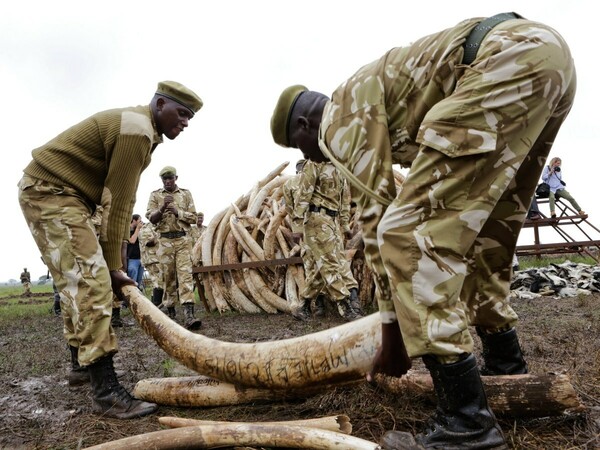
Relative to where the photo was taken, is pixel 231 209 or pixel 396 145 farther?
pixel 231 209

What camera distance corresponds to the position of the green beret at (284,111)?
2250 millimetres

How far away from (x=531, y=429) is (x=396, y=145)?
1.28m

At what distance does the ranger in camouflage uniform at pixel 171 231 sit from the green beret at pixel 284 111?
19.0ft

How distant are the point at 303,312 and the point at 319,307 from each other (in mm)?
278

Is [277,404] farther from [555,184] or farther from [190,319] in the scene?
[555,184]

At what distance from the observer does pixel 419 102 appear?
1936 mm

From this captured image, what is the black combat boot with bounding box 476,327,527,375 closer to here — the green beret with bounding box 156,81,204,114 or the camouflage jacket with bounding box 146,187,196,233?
the green beret with bounding box 156,81,204,114

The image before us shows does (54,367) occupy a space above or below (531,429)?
below

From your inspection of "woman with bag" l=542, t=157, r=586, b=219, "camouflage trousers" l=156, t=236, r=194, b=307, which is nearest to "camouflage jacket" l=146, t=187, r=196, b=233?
"camouflage trousers" l=156, t=236, r=194, b=307

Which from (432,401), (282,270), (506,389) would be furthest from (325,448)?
(282,270)

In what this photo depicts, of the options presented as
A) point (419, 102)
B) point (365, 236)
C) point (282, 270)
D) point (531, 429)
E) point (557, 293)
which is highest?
point (419, 102)

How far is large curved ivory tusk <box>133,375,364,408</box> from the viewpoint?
8.52 feet

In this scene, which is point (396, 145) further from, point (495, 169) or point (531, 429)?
point (531, 429)

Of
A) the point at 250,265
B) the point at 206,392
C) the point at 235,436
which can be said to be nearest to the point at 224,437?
the point at 235,436
